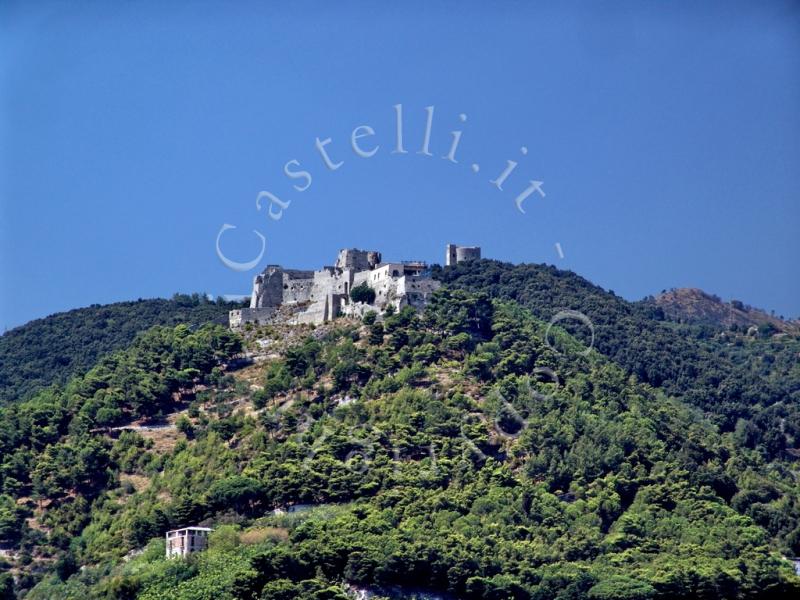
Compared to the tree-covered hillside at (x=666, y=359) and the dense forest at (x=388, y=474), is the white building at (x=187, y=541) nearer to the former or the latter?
the dense forest at (x=388, y=474)

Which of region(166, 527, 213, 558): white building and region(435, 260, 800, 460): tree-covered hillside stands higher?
region(435, 260, 800, 460): tree-covered hillside

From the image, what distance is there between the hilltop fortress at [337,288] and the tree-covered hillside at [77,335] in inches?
165

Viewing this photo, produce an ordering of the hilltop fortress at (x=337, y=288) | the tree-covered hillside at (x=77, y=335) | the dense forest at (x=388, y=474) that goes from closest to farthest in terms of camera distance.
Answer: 1. the dense forest at (x=388, y=474)
2. the hilltop fortress at (x=337, y=288)
3. the tree-covered hillside at (x=77, y=335)

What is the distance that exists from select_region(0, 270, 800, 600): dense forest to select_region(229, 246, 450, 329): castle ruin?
957 millimetres

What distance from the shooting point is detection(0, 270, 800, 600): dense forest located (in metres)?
49.4

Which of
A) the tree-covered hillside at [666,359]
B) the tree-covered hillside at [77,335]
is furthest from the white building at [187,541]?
the tree-covered hillside at [666,359]

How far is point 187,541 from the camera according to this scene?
51.3 m

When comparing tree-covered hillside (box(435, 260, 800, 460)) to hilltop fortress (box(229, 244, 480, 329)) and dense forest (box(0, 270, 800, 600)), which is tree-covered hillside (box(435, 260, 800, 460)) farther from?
hilltop fortress (box(229, 244, 480, 329))

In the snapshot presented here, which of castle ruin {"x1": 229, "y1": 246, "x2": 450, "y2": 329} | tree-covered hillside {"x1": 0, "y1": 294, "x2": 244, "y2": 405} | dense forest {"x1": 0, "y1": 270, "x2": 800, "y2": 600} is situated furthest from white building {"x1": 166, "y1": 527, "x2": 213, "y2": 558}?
tree-covered hillside {"x1": 0, "y1": 294, "x2": 244, "y2": 405}

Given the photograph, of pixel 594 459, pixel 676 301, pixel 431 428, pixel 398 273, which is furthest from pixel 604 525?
pixel 676 301

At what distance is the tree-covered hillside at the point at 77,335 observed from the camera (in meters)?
75.8

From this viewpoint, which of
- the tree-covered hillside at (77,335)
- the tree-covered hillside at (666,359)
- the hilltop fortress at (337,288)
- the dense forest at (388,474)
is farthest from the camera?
the tree-covered hillside at (77,335)

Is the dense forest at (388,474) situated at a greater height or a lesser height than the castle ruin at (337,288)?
lesser

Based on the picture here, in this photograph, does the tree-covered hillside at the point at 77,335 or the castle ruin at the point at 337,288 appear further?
the tree-covered hillside at the point at 77,335
